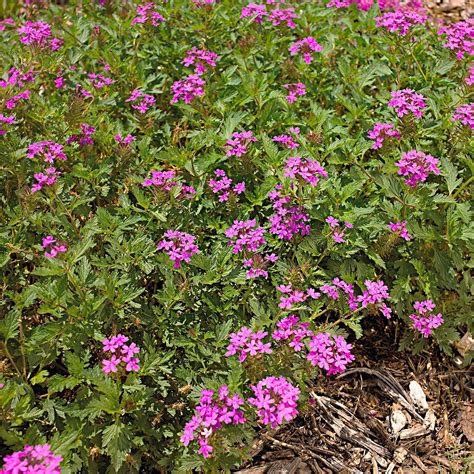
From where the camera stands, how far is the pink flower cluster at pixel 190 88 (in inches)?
141

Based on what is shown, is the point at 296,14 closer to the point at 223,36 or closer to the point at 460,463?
the point at 223,36

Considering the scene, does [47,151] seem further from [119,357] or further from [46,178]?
[119,357]

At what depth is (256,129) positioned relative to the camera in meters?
3.70

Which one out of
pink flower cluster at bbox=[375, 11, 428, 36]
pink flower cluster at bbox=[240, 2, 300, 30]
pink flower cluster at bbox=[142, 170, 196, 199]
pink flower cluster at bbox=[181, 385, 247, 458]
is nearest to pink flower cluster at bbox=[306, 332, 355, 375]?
pink flower cluster at bbox=[181, 385, 247, 458]

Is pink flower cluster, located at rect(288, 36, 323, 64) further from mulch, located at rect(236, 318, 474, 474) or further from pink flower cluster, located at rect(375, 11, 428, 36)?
mulch, located at rect(236, 318, 474, 474)

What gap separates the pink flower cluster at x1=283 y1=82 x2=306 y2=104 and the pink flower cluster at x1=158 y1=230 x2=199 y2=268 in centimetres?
141

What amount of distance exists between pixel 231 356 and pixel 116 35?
2.79 metres

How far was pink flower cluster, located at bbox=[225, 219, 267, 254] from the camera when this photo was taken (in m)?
2.94

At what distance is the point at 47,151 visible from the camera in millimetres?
3277

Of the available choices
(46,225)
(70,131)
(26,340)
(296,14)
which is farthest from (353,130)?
(26,340)

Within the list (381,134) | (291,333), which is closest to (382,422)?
(291,333)

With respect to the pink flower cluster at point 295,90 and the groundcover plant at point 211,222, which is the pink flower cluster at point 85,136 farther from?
the pink flower cluster at point 295,90

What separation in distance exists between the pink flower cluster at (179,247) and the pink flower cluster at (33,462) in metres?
1.04

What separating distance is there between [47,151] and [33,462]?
180cm
